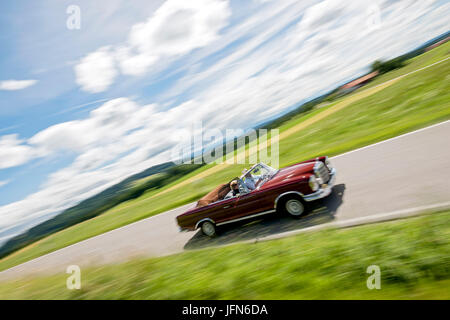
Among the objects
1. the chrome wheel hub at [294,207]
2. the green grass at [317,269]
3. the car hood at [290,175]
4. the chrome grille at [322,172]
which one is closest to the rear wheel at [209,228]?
the green grass at [317,269]

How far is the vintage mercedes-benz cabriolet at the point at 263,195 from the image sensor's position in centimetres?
668

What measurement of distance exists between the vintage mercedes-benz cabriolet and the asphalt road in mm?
391

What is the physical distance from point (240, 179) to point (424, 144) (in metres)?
5.64

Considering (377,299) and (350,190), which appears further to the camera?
(350,190)

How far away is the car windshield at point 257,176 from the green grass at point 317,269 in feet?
6.22

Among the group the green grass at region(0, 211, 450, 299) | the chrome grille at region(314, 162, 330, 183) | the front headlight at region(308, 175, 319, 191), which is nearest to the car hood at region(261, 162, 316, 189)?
the chrome grille at region(314, 162, 330, 183)

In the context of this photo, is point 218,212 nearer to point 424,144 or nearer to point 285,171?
point 285,171

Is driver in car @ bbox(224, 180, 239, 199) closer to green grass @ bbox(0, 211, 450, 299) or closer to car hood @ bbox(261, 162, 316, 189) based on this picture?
car hood @ bbox(261, 162, 316, 189)

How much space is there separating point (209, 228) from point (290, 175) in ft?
9.95

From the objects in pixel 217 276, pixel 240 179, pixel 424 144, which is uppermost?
pixel 424 144

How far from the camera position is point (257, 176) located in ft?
27.3

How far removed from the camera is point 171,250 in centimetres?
838
